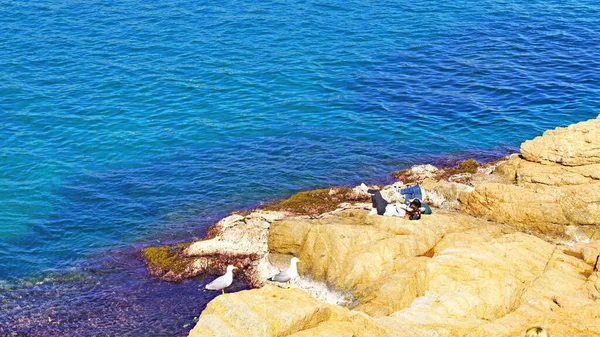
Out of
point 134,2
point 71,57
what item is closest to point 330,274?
point 71,57

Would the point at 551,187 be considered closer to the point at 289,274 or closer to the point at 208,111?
the point at 289,274

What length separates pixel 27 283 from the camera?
109 feet

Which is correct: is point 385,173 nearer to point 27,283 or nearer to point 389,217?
point 389,217

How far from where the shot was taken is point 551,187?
109 feet

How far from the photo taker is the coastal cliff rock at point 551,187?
3241 cm

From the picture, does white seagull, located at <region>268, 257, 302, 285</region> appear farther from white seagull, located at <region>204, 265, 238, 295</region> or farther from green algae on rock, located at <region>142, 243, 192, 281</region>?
green algae on rock, located at <region>142, 243, 192, 281</region>

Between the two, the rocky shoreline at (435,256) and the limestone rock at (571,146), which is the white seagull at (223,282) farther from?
the limestone rock at (571,146)

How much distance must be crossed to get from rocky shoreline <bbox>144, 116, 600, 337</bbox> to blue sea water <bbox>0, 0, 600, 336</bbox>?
12.7ft

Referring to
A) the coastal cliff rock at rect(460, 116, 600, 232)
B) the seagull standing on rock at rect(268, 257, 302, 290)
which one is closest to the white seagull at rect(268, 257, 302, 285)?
the seagull standing on rock at rect(268, 257, 302, 290)

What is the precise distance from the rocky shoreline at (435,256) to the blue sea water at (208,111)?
388cm

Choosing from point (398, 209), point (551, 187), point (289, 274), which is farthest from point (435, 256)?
point (551, 187)

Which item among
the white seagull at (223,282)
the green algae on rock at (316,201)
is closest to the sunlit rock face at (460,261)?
the green algae on rock at (316,201)

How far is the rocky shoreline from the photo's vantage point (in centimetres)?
1986

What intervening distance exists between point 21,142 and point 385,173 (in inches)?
1089
